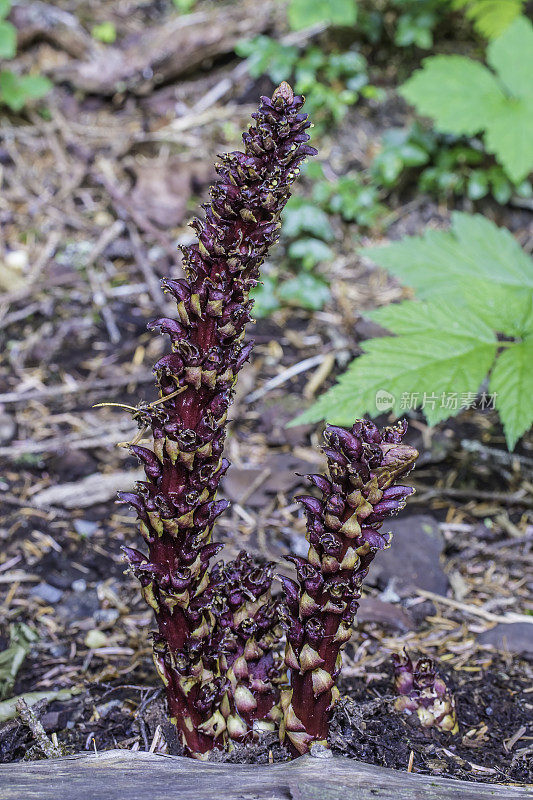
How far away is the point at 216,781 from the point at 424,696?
2.80 ft

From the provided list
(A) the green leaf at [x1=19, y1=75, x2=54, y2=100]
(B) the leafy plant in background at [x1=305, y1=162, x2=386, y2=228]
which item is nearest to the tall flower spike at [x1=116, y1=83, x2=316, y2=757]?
(B) the leafy plant in background at [x1=305, y1=162, x2=386, y2=228]

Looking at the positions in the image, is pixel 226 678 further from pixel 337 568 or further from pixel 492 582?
pixel 492 582

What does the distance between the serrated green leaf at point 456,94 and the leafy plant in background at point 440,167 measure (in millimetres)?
541

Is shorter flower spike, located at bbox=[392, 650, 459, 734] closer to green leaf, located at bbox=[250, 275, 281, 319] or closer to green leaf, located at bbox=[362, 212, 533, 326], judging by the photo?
green leaf, located at bbox=[362, 212, 533, 326]

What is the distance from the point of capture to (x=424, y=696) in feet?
7.65

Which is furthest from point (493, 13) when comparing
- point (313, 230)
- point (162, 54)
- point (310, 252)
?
point (162, 54)

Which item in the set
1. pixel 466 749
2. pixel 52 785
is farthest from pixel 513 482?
pixel 52 785

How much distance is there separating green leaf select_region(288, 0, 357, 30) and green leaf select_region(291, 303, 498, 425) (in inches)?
144

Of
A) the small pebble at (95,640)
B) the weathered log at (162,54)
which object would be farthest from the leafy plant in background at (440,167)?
the small pebble at (95,640)

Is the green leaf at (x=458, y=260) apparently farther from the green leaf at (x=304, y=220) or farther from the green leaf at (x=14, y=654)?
the green leaf at (x=14, y=654)

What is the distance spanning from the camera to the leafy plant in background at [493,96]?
496cm

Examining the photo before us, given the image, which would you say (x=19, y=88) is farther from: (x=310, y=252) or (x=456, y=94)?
(x=456, y=94)

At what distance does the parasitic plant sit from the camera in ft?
5.58

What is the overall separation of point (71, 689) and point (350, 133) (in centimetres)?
507
